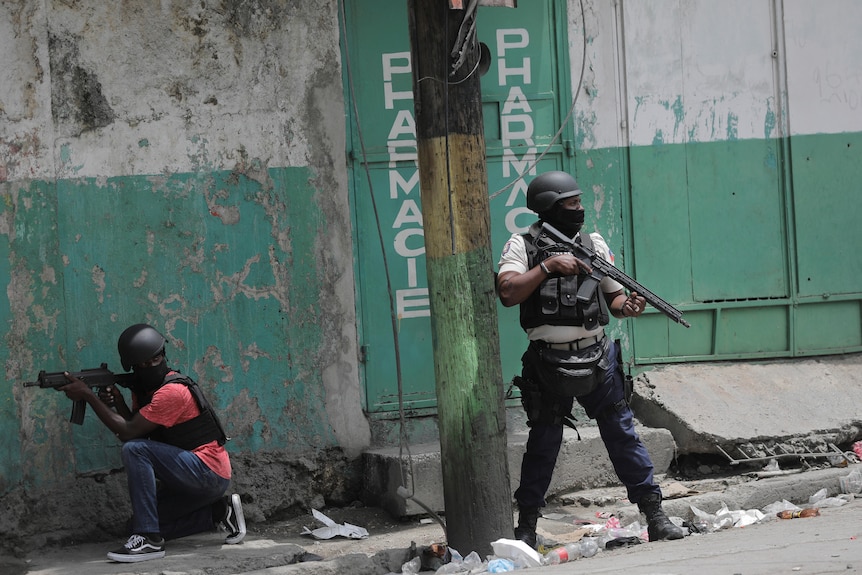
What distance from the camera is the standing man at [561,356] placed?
16.6 feet

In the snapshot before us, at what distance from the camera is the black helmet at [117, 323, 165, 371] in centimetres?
547

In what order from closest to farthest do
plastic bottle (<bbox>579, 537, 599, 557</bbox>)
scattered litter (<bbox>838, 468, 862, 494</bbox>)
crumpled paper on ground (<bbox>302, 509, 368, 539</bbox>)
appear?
plastic bottle (<bbox>579, 537, 599, 557</bbox>)
crumpled paper on ground (<bbox>302, 509, 368, 539</bbox>)
scattered litter (<bbox>838, 468, 862, 494</bbox>)

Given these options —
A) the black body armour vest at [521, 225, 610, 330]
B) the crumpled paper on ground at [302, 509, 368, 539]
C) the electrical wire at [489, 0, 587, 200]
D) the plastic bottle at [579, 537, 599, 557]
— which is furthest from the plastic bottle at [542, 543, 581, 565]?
the electrical wire at [489, 0, 587, 200]

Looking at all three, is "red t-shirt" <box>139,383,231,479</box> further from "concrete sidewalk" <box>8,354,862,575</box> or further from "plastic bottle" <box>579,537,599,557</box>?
"plastic bottle" <box>579,537,599,557</box>

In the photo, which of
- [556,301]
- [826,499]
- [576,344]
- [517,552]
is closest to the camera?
[517,552]

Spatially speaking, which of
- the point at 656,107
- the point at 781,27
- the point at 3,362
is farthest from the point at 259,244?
the point at 781,27

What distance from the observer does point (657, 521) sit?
17.1 feet

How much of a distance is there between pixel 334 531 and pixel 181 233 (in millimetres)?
1827

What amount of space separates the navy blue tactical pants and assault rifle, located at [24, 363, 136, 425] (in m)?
2.09

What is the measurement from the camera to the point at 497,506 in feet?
16.6

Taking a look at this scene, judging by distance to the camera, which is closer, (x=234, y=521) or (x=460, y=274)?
(x=460, y=274)

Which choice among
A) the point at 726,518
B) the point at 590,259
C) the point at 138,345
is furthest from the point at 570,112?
the point at 138,345

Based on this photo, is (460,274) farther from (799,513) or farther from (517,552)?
(799,513)

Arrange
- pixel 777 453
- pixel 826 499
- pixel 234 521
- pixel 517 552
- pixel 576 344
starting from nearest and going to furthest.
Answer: pixel 517 552 < pixel 576 344 < pixel 234 521 < pixel 826 499 < pixel 777 453
